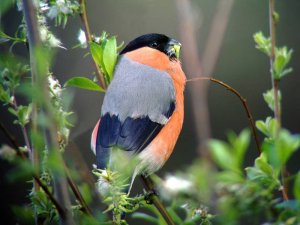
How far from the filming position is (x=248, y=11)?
8.40 ft

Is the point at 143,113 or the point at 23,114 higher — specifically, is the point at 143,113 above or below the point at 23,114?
below

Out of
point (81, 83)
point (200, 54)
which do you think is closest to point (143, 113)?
point (81, 83)

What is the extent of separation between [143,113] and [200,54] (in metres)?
1.00

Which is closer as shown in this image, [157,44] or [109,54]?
[109,54]

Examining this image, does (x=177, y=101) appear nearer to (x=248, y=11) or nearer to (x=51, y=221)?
(x=51, y=221)

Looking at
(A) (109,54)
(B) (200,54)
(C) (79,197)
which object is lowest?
(B) (200,54)

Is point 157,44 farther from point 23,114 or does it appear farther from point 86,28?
point 23,114

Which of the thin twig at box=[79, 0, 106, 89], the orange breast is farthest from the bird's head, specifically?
the thin twig at box=[79, 0, 106, 89]

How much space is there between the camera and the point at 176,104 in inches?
50.4

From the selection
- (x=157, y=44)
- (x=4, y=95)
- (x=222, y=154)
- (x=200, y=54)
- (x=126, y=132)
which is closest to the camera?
(x=222, y=154)

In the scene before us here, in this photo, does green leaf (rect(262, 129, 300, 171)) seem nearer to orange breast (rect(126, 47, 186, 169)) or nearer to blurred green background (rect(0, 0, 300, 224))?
orange breast (rect(126, 47, 186, 169))

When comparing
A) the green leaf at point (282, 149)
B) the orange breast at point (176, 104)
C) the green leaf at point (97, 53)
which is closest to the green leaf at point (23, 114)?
the green leaf at point (97, 53)

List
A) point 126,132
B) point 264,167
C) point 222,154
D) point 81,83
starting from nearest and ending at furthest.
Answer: point 222,154 → point 264,167 → point 81,83 → point 126,132

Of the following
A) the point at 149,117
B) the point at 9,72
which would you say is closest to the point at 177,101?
the point at 149,117
